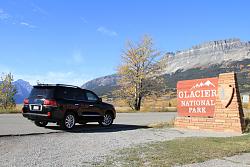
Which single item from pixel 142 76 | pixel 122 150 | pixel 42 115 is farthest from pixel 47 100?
pixel 142 76

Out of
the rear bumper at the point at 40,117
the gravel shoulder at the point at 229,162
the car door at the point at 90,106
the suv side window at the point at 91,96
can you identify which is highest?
the suv side window at the point at 91,96

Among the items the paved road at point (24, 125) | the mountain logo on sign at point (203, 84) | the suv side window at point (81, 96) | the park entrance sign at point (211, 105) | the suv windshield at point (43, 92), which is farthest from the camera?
the mountain logo on sign at point (203, 84)

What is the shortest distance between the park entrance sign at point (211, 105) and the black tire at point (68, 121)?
504cm

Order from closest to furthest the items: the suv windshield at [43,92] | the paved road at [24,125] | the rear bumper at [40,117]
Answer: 1. the paved road at [24,125]
2. the rear bumper at [40,117]
3. the suv windshield at [43,92]

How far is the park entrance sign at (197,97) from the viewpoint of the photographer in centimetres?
1520

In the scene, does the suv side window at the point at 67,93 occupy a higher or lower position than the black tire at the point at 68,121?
higher

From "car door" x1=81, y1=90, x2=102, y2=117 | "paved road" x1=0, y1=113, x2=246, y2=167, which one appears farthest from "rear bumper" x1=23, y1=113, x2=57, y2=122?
"car door" x1=81, y1=90, x2=102, y2=117

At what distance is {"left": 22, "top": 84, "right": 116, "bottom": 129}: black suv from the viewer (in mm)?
A: 13781

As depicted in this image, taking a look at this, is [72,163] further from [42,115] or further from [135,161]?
[42,115]

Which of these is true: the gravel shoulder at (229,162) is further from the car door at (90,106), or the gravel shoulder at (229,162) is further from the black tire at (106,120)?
the black tire at (106,120)

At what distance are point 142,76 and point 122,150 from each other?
98.0ft

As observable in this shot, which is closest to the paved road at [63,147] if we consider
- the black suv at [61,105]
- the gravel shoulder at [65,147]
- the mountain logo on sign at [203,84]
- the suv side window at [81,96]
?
the gravel shoulder at [65,147]

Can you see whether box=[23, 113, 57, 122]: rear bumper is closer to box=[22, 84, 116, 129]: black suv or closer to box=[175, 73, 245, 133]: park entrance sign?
box=[22, 84, 116, 129]: black suv

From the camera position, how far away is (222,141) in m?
11.2
